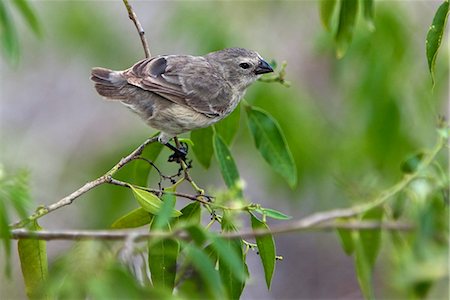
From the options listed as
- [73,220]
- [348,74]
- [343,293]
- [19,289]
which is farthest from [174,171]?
[343,293]

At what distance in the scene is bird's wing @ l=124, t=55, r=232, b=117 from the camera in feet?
12.1

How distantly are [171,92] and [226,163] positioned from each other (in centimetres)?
66

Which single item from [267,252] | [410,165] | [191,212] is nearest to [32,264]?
[191,212]

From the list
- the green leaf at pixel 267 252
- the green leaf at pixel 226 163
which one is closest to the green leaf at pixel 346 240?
the green leaf at pixel 226 163

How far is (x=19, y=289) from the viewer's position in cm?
652

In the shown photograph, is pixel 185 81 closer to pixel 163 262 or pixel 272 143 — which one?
pixel 272 143

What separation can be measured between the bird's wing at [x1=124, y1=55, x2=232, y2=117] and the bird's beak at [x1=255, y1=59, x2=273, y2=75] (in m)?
0.19

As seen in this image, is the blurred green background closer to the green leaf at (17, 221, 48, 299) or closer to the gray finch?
the gray finch

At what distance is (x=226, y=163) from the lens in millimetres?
3268

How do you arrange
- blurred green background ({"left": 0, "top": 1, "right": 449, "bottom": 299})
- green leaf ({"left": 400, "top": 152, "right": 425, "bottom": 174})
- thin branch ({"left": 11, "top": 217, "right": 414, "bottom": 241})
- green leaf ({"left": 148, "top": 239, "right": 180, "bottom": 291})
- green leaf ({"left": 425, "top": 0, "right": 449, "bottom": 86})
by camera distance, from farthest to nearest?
blurred green background ({"left": 0, "top": 1, "right": 449, "bottom": 299}) < green leaf ({"left": 400, "top": 152, "right": 425, "bottom": 174}) < green leaf ({"left": 148, "top": 239, "right": 180, "bottom": 291}) < green leaf ({"left": 425, "top": 0, "right": 449, "bottom": 86}) < thin branch ({"left": 11, "top": 217, "right": 414, "bottom": 241})

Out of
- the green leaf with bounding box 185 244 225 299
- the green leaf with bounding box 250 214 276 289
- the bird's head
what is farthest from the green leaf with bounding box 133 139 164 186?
the green leaf with bounding box 185 244 225 299

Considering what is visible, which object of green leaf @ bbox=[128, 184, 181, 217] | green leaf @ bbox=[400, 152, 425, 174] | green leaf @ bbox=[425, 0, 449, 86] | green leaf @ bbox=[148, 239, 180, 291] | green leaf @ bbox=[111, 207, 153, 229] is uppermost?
green leaf @ bbox=[425, 0, 449, 86]

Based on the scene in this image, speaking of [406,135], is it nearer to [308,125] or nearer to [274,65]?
[308,125]

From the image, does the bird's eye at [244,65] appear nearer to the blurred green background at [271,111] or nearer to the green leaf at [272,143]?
the green leaf at [272,143]
